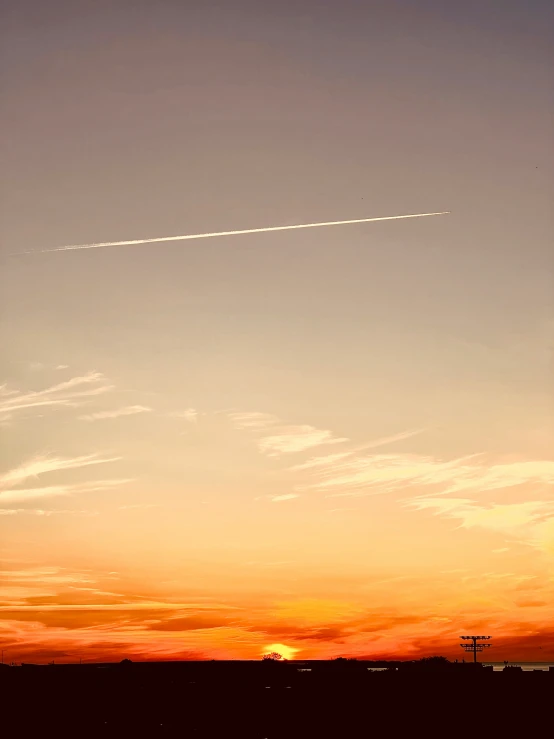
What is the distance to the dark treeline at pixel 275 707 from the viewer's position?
75.6 meters

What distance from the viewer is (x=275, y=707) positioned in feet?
292

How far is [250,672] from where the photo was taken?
154 metres

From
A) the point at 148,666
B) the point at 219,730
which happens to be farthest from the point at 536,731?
the point at 148,666

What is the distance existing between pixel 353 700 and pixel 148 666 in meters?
86.4

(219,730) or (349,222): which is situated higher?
(349,222)

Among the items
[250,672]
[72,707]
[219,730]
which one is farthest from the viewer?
[250,672]

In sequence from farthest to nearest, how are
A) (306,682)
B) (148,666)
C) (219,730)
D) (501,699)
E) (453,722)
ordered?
(148,666)
(306,682)
(501,699)
(453,722)
(219,730)

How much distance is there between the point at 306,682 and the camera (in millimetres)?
120312

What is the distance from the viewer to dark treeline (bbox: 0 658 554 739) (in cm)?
7556

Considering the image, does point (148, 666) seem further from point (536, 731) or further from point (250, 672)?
point (536, 731)

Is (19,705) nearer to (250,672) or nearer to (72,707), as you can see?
(72,707)

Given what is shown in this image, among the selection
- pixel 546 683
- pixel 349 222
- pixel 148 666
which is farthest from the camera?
pixel 148 666

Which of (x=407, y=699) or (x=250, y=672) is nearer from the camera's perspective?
(x=407, y=699)

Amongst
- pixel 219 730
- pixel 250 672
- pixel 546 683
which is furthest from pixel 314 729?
pixel 250 672
